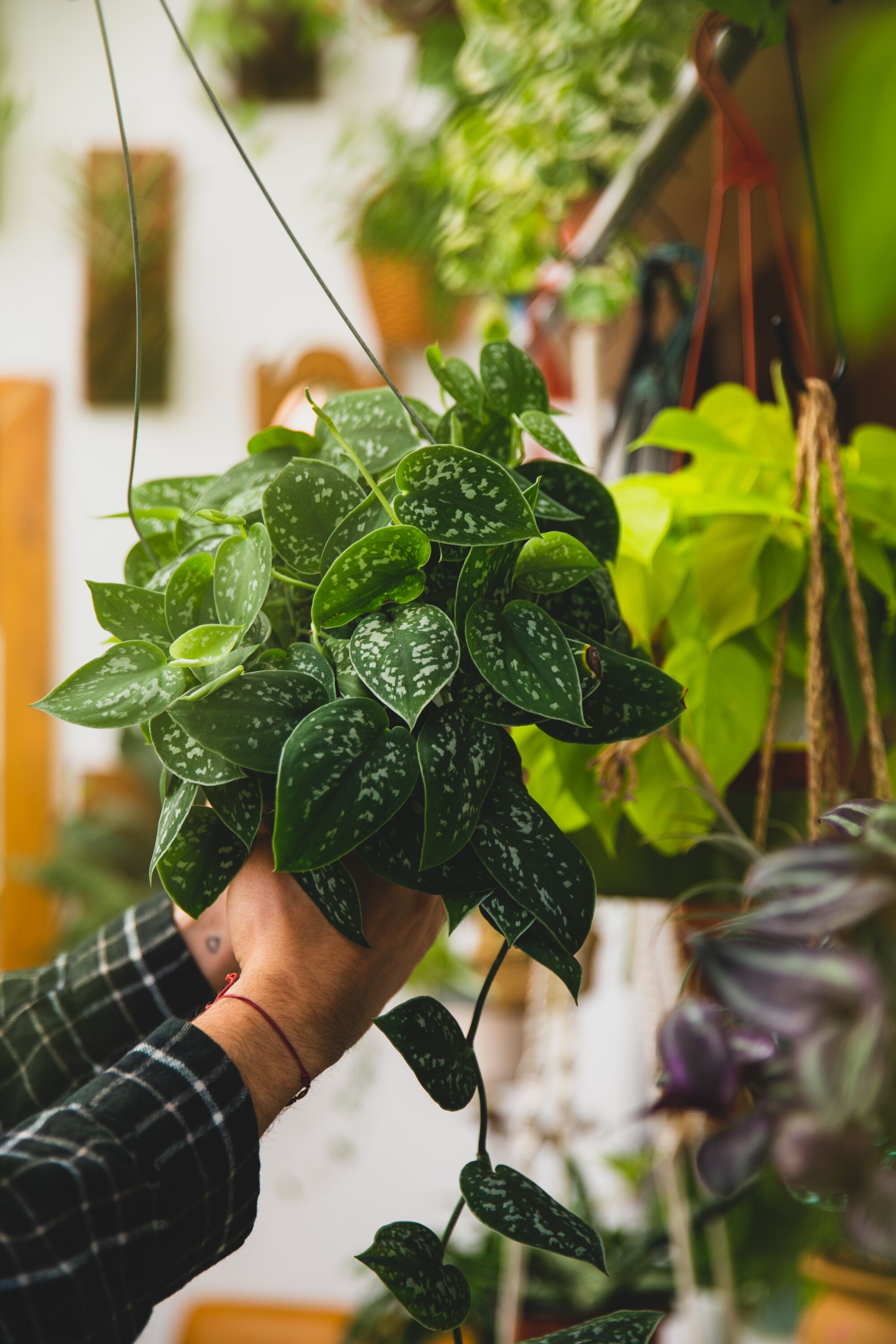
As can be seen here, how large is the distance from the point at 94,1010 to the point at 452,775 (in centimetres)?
44

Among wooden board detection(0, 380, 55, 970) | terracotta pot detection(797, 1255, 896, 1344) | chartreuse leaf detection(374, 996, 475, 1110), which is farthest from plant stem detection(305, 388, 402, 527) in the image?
wooden board detection(0, 380, 55, 970)

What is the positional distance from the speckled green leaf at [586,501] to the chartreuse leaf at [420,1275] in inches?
14.5

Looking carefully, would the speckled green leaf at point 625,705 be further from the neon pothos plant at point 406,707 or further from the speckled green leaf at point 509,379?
the speckled green leaf at point 509,379

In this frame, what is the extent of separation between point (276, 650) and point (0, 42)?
2.66 meters

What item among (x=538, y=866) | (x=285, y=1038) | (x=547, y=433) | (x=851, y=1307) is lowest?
(x=851, y=1307)

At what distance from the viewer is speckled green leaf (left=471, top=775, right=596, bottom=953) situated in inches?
17.6

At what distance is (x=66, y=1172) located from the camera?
0.46 m

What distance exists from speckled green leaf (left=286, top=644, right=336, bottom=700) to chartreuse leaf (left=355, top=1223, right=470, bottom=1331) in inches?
9.7

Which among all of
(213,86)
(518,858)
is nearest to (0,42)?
(213,86)

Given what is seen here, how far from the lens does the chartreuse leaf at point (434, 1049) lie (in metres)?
0.47

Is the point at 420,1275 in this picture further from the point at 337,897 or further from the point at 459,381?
the point at 459,381

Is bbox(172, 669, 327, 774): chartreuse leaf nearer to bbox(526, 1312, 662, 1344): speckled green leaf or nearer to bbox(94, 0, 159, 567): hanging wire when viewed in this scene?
bbox(94, 0, 159, 567): hanging wire

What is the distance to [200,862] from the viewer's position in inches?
20.1

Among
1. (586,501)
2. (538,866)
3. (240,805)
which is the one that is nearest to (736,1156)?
(538,866)
